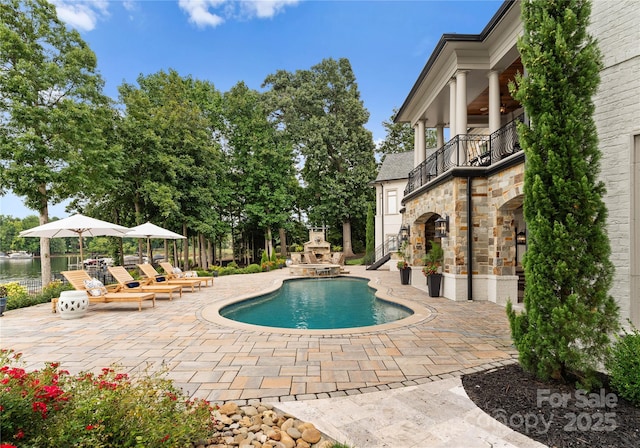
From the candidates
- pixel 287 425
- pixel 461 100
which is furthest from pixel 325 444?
pixel 461 100

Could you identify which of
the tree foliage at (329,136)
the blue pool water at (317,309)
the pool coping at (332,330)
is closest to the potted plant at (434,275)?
Answer: the pool coping at (332,330)

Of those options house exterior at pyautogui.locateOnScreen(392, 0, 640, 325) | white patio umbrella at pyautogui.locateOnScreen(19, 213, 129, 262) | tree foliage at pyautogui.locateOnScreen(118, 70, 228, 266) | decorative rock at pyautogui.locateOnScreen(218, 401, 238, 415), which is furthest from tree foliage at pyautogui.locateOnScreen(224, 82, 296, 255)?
decorative rock at pyautogui.locateOnScreen(218, 401, 238, 415)

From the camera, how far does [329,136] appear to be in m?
24.1

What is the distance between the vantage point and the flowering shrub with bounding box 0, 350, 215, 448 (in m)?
1.92

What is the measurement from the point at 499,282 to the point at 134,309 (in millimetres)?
9506

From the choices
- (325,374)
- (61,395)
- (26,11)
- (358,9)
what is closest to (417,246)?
(358,9)

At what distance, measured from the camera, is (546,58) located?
3330mm

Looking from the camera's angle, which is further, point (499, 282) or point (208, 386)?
point (499, 282)

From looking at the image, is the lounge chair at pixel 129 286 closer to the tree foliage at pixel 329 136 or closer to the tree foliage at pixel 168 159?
the tree foliage at pixel 168 159

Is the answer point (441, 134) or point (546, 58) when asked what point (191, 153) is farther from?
point (546, 58)

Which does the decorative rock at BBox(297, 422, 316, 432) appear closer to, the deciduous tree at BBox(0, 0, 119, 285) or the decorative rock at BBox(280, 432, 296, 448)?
the decorative rock at BBox(280, 432, 296, 448)

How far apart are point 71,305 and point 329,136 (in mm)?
20272

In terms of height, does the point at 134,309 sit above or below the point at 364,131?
below

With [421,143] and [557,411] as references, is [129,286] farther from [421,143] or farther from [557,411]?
[421,143]
